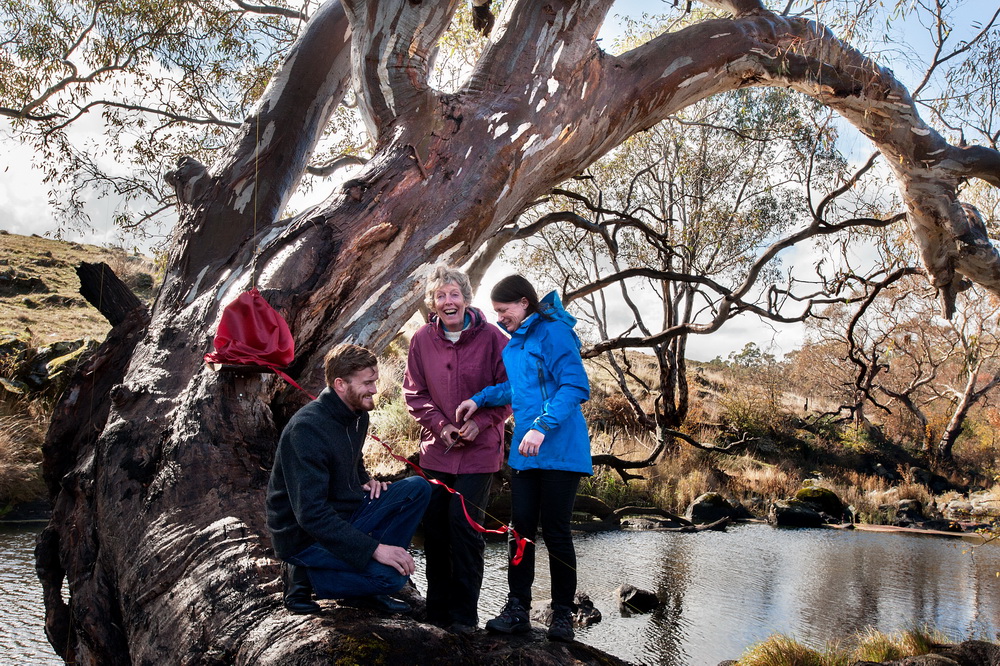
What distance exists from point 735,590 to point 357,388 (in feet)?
18.5

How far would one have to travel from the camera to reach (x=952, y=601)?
285 inches

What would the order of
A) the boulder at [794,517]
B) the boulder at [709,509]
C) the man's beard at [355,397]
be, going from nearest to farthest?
the man's beard at [355,397] < the boulder at [709,509] < the boulder at [794,517]

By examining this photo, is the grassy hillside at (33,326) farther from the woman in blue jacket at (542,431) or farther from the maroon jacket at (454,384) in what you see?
the woman in blue jacket at (542,431)

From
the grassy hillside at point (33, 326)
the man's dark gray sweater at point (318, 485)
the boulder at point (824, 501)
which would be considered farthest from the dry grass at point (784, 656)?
the boulder at point (824, 501)

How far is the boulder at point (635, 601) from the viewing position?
6.09 metres

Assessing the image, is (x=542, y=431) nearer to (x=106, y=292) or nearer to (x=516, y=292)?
Answer: (x=516, y=292)

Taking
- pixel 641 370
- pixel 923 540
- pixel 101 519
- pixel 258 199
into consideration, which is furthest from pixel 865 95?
pixel 641 370

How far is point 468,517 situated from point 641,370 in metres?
21.5

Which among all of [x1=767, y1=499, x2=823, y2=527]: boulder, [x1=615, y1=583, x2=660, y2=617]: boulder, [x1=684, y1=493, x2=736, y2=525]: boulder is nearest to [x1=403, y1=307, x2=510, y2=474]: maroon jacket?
[x1=615, y1=583, x2=660, y2=617]: boulder

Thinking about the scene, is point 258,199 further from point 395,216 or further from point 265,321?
point 265,321

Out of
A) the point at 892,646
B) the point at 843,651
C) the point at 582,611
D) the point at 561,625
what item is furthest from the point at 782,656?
the point at 561,625

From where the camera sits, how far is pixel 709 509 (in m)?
11.4

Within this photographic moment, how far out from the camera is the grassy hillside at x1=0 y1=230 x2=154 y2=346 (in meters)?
15.5

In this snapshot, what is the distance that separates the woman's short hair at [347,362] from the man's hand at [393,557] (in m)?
0.54
